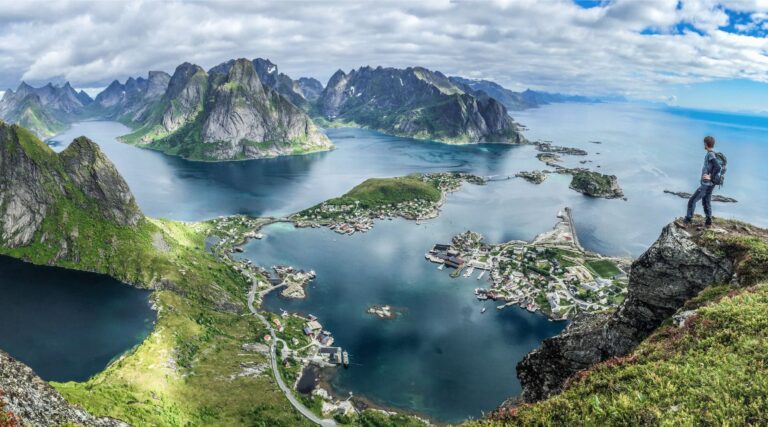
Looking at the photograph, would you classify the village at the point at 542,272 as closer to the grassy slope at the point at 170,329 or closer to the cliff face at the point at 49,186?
the grassy slope at the point at 170,329

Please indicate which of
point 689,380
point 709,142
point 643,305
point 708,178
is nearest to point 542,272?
point 708,178

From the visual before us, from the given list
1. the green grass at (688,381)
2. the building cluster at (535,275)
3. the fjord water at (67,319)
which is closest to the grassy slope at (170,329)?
the fjord water at (67,319)

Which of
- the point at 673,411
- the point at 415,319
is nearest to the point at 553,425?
the point at 673,411

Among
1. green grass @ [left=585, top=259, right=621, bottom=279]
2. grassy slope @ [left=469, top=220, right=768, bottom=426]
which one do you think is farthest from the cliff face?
green grass @ [left=585, top=259, right=621, bottom=279]

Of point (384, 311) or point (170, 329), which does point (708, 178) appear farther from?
point (170, 329)

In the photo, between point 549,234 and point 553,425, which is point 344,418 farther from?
point 549,234

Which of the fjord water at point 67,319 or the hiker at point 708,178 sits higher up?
the hiker at point 708,178
